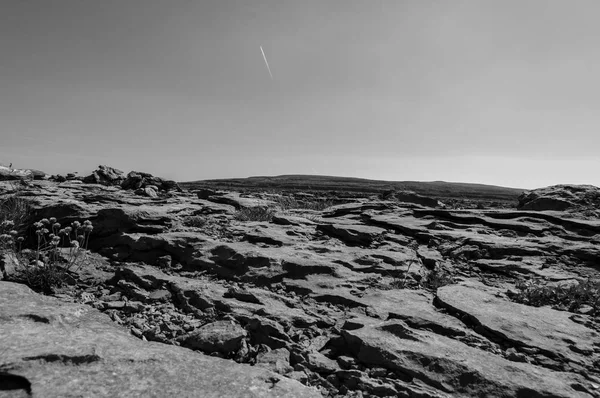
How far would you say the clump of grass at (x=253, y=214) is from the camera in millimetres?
10160

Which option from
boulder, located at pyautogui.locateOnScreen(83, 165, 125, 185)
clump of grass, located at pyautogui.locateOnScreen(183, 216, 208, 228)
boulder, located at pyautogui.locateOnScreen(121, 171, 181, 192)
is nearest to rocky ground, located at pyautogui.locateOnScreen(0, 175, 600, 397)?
clump of grass, located at pyautogui.locateOnScreen(183, 216, 208, 228)

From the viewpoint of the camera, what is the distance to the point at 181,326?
13.0ft

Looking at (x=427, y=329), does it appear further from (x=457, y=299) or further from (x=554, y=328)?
→ (x=554, y=328)

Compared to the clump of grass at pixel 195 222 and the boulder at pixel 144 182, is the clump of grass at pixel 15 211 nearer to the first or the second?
the clump of grass at pixel 195 222

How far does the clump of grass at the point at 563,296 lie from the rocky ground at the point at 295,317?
0.10m

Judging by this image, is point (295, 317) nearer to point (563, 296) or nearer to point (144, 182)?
point (563, 296)

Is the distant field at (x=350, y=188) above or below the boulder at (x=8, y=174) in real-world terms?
below

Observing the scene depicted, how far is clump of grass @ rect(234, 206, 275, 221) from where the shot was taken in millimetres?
10160

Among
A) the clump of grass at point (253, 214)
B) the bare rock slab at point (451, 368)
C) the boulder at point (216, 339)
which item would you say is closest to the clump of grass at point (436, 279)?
the bare rock slab at point (451, 368)

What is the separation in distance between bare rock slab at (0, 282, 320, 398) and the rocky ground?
0.01 meters

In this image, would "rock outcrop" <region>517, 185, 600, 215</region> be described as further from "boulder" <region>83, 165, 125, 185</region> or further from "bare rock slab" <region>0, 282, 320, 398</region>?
"boulder" <region>83, 165, 125, 185</region>

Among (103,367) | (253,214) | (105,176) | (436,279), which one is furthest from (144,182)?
(103,367)

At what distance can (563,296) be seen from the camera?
5.38 m

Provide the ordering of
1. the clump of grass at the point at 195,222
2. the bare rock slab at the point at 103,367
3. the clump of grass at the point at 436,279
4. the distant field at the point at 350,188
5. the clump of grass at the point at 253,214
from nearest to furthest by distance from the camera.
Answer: the bare rock slab at the point at 103,367
the clump of grass at the point at 436,279
the clump of grass at the point at 195,222
the clump of grass at the point at 253,214
the distant field at the point at 350,188
